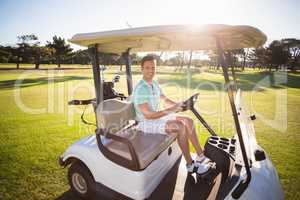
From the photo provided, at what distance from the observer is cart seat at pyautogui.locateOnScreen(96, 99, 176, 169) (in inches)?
96.3

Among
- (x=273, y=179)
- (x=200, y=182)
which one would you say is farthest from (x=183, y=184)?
(x=273, y=179)

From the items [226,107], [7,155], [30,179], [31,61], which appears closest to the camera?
[30,179]

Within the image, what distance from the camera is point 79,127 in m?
6.13

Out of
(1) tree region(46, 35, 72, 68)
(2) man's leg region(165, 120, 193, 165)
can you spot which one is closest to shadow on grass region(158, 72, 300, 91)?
(2) man's leg region(165, 120, 193, 165)

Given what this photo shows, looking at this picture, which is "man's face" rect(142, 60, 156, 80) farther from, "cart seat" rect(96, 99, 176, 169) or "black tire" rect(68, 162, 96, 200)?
"black tire" rect(68, 162, 96, 200)

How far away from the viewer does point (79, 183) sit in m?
2.84

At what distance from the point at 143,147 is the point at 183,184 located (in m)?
0.76

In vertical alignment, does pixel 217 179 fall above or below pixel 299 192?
above

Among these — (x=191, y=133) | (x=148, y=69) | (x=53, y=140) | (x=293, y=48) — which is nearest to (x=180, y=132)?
(x=191, y=133)

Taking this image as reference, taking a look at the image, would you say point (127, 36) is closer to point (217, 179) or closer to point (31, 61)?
point (217, 179)

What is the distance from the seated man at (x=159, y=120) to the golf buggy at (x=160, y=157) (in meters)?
0.13

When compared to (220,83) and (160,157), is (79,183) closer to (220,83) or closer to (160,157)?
(160,157)

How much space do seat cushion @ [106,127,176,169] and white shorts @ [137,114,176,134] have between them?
64mm

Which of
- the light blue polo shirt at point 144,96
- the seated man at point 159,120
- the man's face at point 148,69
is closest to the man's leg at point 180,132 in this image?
the seated man at point 159,120
